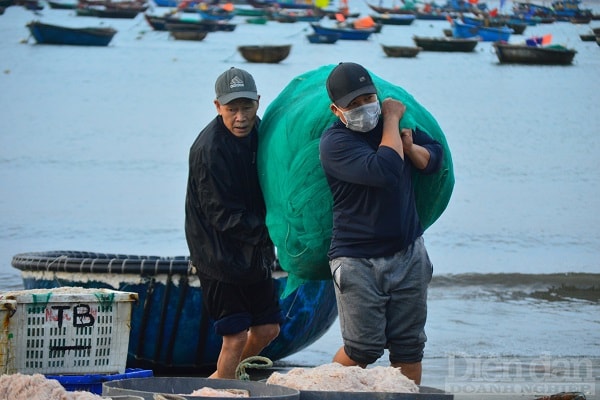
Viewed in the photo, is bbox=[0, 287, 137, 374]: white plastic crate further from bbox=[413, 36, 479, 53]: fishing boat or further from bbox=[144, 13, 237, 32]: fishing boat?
bbox=[144, 13, 237, 32]: fishing boat

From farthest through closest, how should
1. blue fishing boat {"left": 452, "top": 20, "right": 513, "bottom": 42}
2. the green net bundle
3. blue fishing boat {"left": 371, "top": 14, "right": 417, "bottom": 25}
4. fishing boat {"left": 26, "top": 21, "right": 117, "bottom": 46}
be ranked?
blue fishing boat {"left": 371, "top": 14, "right": 417, "bottom": 25}, blue fishing boat {"left": 452, "top": 20, "right": 513, "bottom": 42}, fishing boat {"left": 26, "top": 21, "right": 117, "bottom": 46}, the green net bundle

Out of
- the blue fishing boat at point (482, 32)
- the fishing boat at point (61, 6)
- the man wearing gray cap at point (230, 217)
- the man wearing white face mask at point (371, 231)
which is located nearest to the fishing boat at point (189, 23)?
the blue fishing boat at point (482, 32)

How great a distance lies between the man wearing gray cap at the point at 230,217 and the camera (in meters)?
5.61

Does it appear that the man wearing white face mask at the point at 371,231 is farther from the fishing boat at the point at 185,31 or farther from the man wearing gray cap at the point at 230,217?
the fishing boat at the point at 185,31

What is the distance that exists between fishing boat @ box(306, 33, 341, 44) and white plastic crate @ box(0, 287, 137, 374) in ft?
238

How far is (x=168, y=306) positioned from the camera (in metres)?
7.24

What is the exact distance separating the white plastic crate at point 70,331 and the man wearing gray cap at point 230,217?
2.31 ft

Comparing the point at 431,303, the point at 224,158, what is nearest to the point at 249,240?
the point at 224,158

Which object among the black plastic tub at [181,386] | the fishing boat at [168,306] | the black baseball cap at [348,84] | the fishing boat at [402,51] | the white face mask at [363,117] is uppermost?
the black baseball cap at [348,84]

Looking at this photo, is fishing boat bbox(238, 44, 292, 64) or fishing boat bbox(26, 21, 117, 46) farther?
fishing boat bbox(26, 21, 117, 46)

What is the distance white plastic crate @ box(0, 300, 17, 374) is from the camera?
4.79 metres

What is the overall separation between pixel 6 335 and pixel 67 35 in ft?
202

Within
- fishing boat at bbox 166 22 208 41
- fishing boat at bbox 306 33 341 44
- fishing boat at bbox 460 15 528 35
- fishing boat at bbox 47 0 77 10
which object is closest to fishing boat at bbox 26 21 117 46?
fishing boat at bbox 166 22 208 41

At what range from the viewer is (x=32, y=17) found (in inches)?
4289
